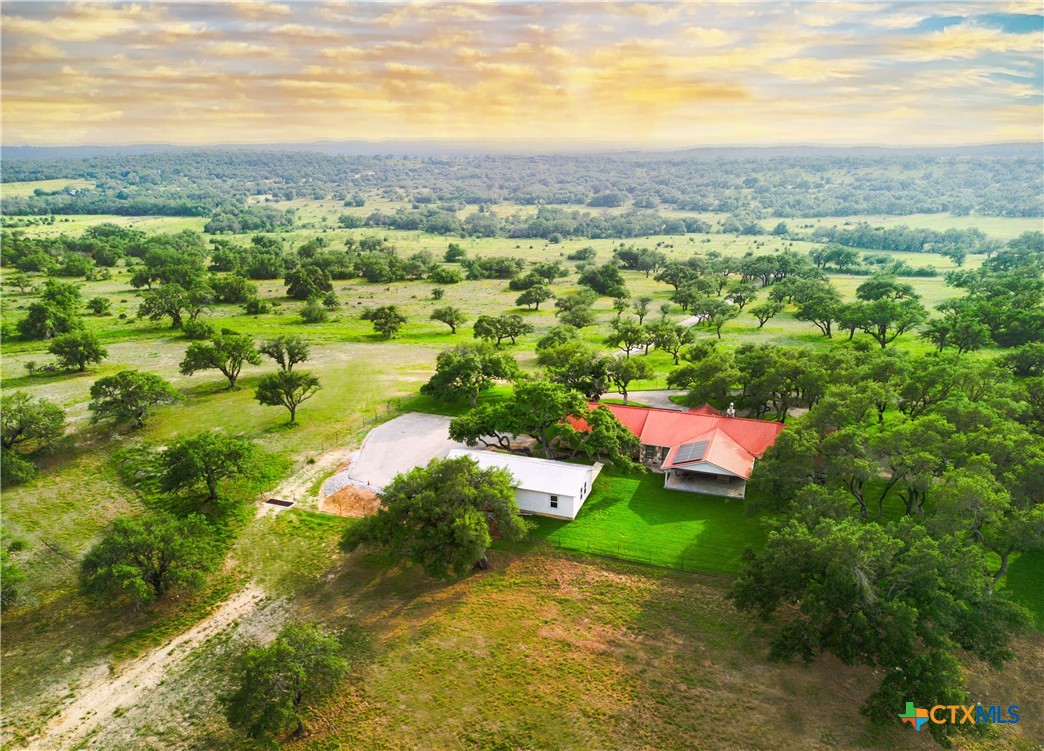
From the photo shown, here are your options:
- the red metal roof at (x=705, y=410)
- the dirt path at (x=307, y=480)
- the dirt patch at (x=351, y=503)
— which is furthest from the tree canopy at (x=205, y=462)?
the red metal roof at (x=705, y=410)

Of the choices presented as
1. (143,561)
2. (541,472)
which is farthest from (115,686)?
(541,472)

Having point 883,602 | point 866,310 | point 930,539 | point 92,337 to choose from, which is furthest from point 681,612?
point 92,337

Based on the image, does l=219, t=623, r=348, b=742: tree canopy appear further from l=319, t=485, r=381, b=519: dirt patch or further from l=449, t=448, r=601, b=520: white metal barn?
l=449, t=448, r=601, b=520: white metal barn

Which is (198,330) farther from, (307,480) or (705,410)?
(705,410)

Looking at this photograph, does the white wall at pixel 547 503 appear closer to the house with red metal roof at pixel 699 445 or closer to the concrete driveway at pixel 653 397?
the house with red metal roof at pixel 699 445

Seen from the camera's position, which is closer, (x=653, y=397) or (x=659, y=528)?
(x=659, y=528)

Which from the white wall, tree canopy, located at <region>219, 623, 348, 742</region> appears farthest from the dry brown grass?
the white wall
